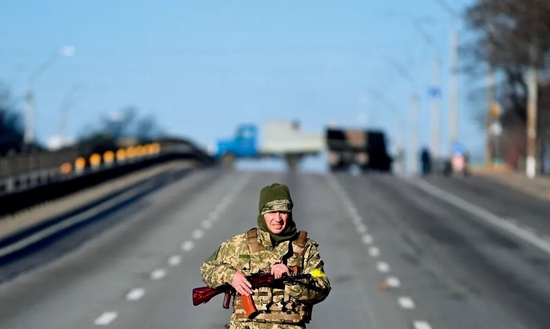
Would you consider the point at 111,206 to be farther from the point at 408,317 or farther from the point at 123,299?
Result: the point at 408,317

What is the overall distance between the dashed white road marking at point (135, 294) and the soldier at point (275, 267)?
13.0 m

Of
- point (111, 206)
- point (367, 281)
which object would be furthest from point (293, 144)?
point (367, 281)

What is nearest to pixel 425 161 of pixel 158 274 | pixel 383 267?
pixel 383 267

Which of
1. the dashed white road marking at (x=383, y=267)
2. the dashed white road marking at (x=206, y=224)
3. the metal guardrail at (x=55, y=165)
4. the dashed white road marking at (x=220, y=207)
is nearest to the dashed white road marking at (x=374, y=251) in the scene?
the dashed white road marking at (x=383, y=267)

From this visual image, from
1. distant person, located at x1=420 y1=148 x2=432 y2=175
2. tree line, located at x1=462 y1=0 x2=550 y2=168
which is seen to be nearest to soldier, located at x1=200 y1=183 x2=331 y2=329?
tree line, located at x1=462 y1=0 x2=550 y2=168

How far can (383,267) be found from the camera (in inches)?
1057

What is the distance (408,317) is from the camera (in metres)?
18.7

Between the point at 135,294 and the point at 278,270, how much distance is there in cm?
1395

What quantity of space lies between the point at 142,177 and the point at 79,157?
7696mm

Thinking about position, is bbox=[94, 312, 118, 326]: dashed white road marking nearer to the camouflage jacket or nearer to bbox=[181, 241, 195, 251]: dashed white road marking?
the camouflage jacket

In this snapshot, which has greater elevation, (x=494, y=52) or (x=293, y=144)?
(x=494, y=52)

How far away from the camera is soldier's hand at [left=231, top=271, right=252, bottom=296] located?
7.85 m

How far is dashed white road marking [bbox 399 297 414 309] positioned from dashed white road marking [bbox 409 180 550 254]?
10562 mm

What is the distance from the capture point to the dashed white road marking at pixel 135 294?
2116 cm
